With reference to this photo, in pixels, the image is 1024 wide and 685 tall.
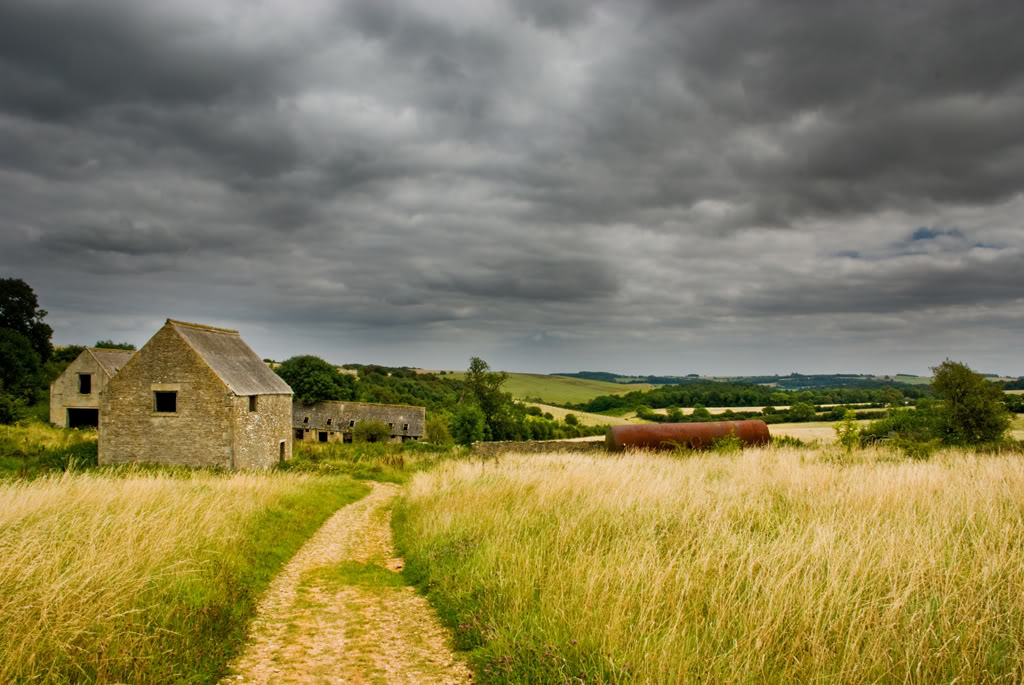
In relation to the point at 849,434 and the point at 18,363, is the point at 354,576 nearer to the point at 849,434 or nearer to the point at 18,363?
the point at 849,434

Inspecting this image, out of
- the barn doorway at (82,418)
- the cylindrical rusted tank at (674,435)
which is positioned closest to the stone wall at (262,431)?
the cylindrical rusted tank at (674,435)

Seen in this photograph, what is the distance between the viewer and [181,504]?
9.67 m

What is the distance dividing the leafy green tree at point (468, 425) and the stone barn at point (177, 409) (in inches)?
1142

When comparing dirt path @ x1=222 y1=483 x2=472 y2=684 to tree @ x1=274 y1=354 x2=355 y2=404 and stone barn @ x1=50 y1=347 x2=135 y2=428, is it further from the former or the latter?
tree @ x1=274 y1=354 x2=355 y2=404

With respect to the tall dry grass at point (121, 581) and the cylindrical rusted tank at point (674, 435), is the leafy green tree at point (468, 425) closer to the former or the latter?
the cylindrical rusted tank at point (674, 435)

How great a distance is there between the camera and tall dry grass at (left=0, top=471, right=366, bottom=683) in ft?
15.0

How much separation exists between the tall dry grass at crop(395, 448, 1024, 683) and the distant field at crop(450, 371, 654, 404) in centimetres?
12376

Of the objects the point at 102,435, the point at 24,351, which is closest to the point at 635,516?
the point at 102,435

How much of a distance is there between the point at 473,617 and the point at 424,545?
3711mm

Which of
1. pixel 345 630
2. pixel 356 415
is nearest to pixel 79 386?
pixel 356 415

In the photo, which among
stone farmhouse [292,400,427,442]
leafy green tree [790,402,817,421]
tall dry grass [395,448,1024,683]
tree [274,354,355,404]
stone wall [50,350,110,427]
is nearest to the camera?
tall dry grass [395,448,1024,683]

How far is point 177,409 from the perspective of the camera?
25031mm

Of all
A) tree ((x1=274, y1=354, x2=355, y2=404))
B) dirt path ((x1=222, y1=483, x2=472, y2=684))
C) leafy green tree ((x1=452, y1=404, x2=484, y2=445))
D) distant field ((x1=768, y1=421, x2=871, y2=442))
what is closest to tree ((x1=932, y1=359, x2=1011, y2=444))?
dirt path ((x1=222, y1=483, x2=472, y2=684))

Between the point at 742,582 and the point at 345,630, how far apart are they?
427 cm
